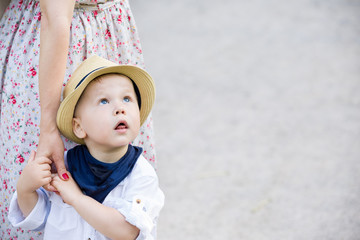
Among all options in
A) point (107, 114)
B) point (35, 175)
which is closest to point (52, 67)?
point (107, 114)

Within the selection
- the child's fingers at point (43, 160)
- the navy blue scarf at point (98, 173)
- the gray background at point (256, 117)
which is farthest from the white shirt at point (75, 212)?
the gray background at point (256, 117)

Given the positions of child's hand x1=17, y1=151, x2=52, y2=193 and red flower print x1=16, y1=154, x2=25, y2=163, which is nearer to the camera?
child's hand x1=17, y1=151, x2=52, y2=193

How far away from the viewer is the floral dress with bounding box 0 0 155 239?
179 cm

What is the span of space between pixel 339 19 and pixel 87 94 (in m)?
4.54

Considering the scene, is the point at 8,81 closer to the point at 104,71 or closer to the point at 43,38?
the point at 43,38

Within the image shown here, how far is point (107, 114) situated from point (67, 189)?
0.25m

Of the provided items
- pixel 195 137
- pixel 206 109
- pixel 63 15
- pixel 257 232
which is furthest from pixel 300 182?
pixel 63 15

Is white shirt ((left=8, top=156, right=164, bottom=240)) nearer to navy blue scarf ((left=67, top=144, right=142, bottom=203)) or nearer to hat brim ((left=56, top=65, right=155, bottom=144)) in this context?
navy blue scarf ((left=67, top=144, right=142, bottom=203))

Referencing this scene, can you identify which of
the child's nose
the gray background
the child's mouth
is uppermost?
the child's nose

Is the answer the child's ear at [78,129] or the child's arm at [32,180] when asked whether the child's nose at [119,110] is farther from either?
the child's arm at [32,180]

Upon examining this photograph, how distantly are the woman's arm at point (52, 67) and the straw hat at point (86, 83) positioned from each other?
4cm

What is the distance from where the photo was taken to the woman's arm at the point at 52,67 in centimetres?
159

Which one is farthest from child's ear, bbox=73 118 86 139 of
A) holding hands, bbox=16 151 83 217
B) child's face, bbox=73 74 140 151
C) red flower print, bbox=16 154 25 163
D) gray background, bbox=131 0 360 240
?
gray background, bbox=131 0 360 240

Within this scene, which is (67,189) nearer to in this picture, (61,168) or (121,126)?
(61,168)
